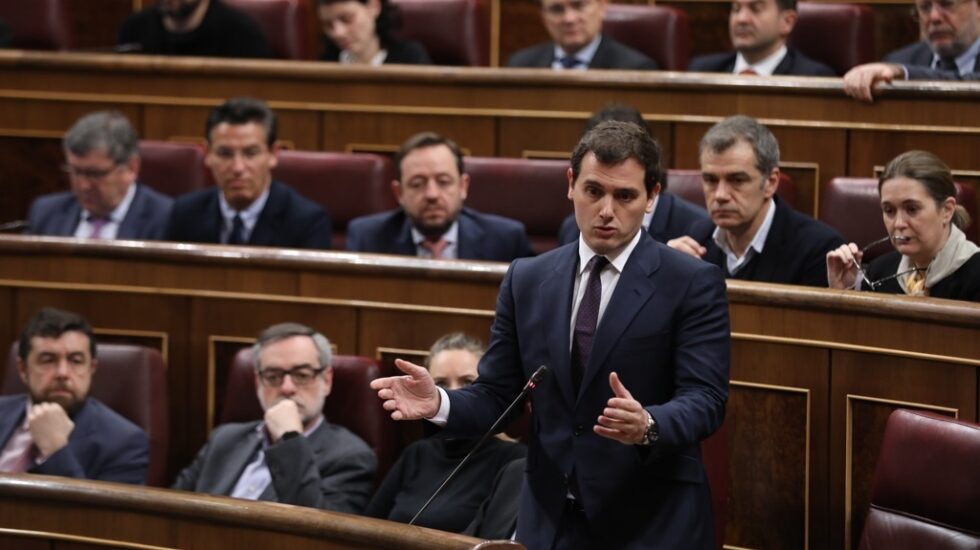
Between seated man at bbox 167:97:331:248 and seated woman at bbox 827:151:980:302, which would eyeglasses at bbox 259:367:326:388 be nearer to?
seated man at bbox 167:97:331:248

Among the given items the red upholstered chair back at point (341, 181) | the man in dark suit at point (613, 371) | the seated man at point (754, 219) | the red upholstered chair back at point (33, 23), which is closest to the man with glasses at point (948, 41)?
the seated man at point (754, 219)

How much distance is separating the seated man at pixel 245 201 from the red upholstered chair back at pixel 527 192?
0.18 metres

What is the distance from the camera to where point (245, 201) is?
1.68 meters

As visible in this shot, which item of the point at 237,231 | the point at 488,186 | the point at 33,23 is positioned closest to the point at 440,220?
the point at 488,186

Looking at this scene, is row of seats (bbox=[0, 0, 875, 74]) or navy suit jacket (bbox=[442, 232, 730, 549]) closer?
navy suit jacket (bbox=[442, 232, 730, 549])

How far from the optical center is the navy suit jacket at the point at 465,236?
1.58 metres

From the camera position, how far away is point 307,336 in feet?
4.41

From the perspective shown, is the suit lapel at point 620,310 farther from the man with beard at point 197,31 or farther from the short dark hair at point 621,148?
the man with beard at point 197,31

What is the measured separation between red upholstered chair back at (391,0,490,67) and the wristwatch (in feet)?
4.20

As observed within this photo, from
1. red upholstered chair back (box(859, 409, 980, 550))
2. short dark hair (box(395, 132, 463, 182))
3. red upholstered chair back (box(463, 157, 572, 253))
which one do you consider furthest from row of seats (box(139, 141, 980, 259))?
red upholstered chair back (box(859, 409, 980, 550))

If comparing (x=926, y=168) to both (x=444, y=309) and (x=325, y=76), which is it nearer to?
(x=444, y=309)

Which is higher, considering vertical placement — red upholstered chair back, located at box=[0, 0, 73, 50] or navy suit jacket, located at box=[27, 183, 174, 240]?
red upholstered chair back, located at box=[0, 0, 73, 50]

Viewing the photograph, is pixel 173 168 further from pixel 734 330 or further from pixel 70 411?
pixel 734 330

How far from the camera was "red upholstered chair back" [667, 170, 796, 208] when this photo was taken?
157 centimetres
